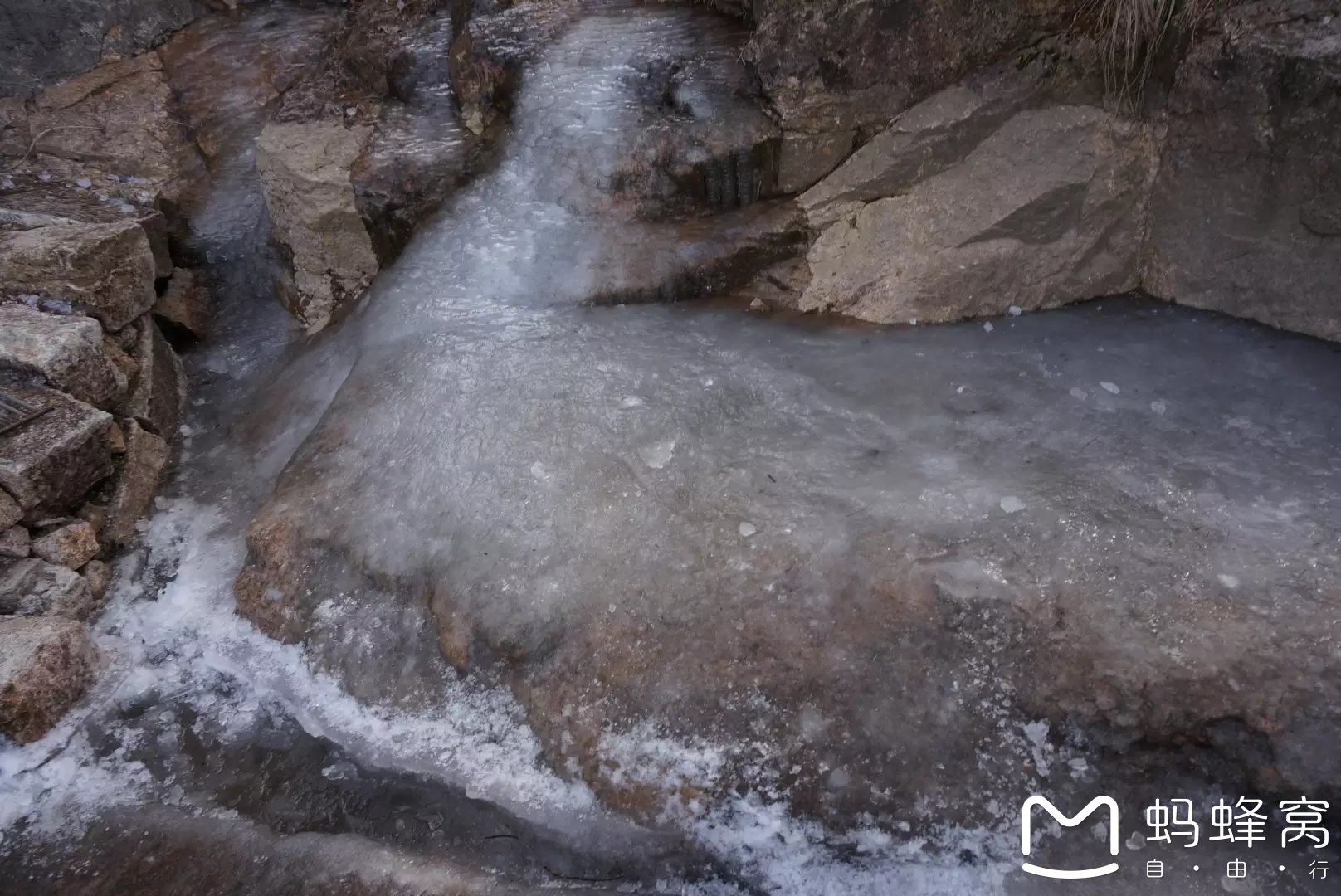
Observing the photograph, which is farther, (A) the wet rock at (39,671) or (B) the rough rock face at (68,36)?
(B) the rough rock face at (68,36)

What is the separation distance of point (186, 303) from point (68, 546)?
180cm

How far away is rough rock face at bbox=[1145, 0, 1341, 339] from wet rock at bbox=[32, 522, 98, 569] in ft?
14.6

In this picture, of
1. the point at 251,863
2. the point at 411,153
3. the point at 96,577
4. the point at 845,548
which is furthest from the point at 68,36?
the point at 845,548

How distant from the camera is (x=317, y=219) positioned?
4410 millimetres

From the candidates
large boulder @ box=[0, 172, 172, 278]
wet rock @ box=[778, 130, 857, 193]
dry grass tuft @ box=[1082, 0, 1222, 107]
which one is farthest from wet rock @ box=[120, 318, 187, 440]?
dry grass tuft @ box=[1082, 0, 1222, 107]

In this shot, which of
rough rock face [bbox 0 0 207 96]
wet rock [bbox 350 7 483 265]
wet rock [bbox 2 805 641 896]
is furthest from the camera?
rough rock face [bbox 0 0 207 96]

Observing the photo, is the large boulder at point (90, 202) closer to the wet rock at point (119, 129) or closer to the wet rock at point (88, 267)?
the wet rock at point (119, 129)

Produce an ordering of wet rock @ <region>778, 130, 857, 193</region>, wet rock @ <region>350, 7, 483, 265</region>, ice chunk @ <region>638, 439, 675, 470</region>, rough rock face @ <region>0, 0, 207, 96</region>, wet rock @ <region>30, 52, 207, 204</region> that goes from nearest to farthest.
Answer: ice chunk @ <region>638, 439, 675, 470</region>
wet rock @ <region>778, 130, 857, 193</region>
wet rock @ <region>350, 7, 483, 265</region>
wet rock @ <region>30, 52, 207, 204</region>
rough rock face @ <region>0, 0, 207, 96</region>

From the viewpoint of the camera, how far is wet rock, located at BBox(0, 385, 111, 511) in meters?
3.25

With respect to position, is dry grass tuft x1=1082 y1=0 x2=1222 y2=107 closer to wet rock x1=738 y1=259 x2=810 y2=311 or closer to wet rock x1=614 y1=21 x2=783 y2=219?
wet rock x1=614 y1=21 x2=783 y2=219

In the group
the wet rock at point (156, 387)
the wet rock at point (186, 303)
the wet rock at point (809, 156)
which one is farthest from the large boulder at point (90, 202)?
the wet rock at point (809, 156)

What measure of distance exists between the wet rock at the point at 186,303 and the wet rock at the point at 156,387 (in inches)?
6.1

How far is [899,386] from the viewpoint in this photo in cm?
321

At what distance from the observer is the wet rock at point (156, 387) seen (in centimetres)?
391
